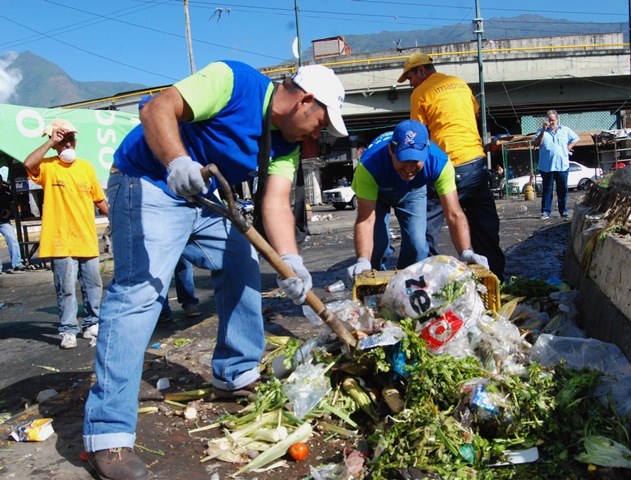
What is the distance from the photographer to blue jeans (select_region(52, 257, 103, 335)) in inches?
200

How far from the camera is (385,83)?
93.8ft

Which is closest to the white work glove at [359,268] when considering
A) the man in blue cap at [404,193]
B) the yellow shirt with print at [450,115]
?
the man in blue cap at [404,193]

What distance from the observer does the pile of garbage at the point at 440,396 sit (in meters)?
2.34

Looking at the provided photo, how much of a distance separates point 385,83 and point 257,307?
26942 millimetres

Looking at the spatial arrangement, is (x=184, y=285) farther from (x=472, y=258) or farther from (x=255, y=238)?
(x=255, y=238)

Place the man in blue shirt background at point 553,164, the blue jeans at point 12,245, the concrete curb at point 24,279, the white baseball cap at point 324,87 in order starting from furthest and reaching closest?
the man in blue shirt background at point 553,164, the blue jeans at point 12,245, the concrete curb at point 24,279, the white baseball cap at point 324,87

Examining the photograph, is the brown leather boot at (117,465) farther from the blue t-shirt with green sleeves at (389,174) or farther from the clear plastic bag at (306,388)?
the blue t-shirt with green sleeves at (389,174)

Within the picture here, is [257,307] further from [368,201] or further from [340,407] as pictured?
[368,201]

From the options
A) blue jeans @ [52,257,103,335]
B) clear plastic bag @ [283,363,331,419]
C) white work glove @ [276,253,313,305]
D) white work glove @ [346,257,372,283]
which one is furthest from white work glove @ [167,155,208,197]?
blue jeans @ [52,257,103,335]

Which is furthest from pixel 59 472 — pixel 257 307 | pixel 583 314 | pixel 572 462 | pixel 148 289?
pixel 583 314

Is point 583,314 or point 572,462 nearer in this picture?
point 572,462

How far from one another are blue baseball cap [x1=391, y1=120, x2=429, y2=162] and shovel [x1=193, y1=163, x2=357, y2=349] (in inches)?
57.6

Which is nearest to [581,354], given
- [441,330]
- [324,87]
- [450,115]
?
[441,330]

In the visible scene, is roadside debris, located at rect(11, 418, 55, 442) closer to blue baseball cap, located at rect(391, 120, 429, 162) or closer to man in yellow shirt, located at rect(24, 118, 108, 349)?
man in yellow shirt, located at rect(24, 118, 108, 349)
